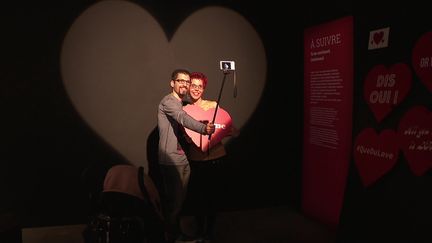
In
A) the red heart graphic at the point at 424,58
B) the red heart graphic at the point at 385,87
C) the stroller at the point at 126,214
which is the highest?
the red heart graphic at the point at 424,58

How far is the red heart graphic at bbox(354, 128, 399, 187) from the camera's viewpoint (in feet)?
9.20

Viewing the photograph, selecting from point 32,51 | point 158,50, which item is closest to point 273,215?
point 158,50

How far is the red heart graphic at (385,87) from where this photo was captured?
2.72 metres

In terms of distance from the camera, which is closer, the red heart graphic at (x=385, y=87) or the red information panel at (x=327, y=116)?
the red heart graphic at (x=385, y=87)

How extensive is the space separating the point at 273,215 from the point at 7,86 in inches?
110

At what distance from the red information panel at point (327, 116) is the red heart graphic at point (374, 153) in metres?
0.52

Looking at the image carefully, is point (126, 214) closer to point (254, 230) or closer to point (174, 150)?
point (174, 150)

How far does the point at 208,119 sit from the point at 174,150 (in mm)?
436

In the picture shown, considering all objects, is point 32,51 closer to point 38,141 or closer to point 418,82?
point 38,141

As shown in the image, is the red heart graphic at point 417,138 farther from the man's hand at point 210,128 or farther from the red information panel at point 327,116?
the man's hand at point 210,128

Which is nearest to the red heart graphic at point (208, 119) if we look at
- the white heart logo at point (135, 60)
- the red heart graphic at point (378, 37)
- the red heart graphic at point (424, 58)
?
the white heart logo at point (135, 60)

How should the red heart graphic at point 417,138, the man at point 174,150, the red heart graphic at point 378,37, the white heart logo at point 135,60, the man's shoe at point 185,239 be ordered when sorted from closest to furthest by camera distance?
the red heart graphic at point 417,138
the red heart graphic at point 378,37
the man at point 174,150
the man's shoe at point 185,239
the white heart logo at point 135,60

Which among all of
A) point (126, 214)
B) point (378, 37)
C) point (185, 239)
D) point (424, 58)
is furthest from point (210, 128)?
point (424, 58)

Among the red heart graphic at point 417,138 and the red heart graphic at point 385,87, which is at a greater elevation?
the red heart graphic at point 385,87
